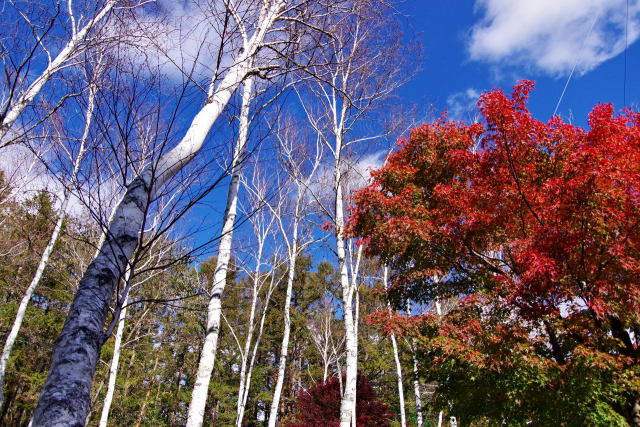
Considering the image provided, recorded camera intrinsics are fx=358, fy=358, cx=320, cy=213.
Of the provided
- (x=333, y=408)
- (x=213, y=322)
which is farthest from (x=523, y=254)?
(x=333, y=408)

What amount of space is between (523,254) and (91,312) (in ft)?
14.8

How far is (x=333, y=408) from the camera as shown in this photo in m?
12.9

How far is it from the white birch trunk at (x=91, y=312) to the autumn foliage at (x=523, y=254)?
388 cm

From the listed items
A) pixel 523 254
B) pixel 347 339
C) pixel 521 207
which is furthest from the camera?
pixel 347 339

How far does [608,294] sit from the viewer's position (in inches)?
161

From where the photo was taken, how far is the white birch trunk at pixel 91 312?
55.2 inches

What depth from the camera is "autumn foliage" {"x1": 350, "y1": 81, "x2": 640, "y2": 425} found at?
4.13 meters

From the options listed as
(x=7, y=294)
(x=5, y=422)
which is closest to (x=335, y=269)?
(x=7, y=294)

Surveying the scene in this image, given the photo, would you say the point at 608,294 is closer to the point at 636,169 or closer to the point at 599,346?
the point at 599,346

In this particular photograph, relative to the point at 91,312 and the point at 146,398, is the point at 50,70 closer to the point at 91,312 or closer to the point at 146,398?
the point at 91,312

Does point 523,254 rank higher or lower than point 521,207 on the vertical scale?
lower

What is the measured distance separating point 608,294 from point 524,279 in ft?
2.78

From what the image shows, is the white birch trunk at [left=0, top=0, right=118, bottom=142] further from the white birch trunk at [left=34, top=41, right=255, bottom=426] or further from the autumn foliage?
the autumn foliage

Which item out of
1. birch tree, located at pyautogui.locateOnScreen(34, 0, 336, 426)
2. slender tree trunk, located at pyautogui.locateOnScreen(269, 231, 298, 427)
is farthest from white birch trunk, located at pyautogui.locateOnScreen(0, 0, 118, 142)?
slender tree trunk, located at pyautogui.locateOnScreen(269, 231, 298, 427)
